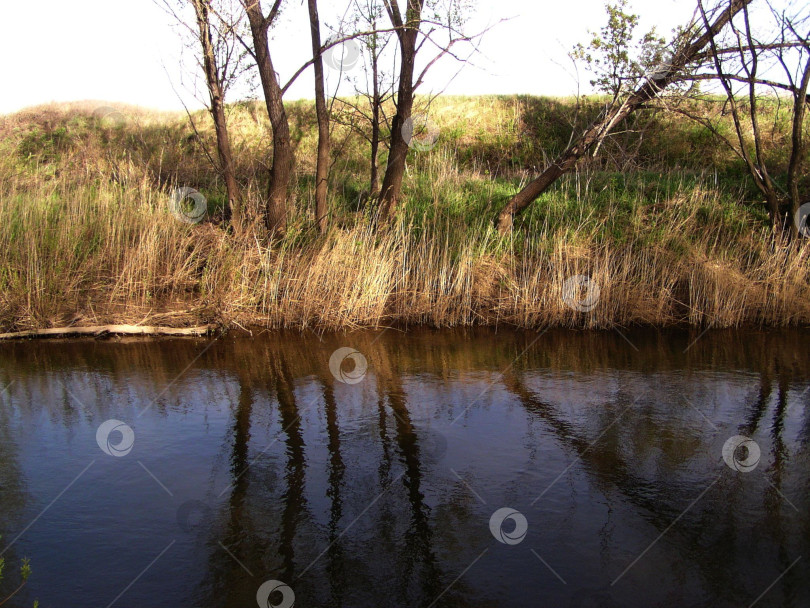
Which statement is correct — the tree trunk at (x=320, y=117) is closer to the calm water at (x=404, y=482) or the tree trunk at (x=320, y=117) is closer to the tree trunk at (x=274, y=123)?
the tree trunk at (x=274, y=123)

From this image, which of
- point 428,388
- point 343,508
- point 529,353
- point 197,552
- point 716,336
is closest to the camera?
point 197,552

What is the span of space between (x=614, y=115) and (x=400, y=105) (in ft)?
10.8

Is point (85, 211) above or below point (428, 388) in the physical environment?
A: above

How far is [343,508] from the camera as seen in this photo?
4.09 metres

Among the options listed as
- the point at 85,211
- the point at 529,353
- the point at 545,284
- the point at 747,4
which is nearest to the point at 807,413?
the point at 529,353

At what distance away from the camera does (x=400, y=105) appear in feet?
34.7

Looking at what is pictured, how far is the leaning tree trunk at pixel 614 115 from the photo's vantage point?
9516 mm

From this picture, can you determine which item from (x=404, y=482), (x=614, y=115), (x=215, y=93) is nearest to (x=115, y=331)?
(x=215, y=93)

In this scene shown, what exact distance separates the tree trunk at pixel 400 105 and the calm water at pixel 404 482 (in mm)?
3940

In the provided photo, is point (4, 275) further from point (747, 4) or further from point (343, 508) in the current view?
point (747, 4)

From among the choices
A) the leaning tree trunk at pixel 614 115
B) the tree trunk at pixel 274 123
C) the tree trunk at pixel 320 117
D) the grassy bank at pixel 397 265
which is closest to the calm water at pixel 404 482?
the grassy bank at pixel 397 265

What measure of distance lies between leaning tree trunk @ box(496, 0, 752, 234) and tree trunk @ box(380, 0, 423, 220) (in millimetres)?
1753

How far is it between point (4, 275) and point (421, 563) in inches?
271

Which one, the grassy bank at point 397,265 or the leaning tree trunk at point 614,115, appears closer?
the grassy bank at point 397,265
